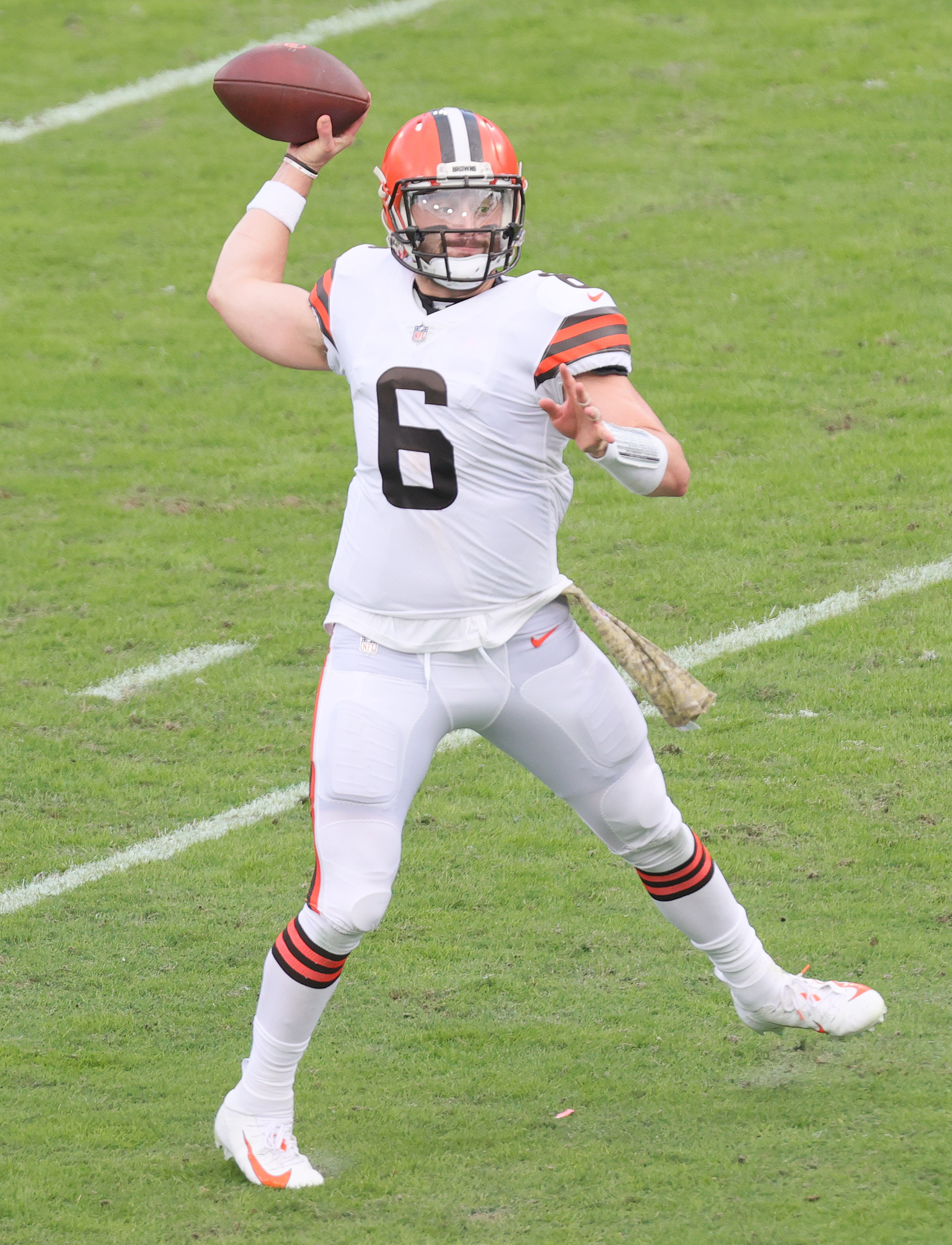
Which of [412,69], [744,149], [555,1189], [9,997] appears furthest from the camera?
[412,69]

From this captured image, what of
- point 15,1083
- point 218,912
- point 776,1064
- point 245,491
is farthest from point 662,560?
point 15,1083

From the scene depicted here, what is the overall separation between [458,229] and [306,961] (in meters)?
1.66

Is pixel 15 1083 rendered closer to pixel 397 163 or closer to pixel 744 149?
pixel 397 163

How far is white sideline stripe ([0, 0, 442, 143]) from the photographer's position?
1341cm

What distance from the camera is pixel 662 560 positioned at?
7.89 metres

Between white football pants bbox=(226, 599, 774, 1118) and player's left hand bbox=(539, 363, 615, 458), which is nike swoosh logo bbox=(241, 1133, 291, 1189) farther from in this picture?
player's left hand bbox=(539, 363, 615, 458)

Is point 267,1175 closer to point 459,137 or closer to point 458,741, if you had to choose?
point 459,137

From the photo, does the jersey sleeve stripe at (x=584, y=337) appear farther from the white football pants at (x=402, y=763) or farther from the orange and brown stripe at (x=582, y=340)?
the white football pants at (x=402, y=763)

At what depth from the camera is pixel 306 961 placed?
3832 mm

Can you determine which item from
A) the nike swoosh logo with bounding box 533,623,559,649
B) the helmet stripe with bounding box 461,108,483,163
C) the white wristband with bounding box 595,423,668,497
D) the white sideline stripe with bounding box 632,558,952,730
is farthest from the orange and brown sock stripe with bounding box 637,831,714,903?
the white sideline stripe with bounding box 632,558,952,730

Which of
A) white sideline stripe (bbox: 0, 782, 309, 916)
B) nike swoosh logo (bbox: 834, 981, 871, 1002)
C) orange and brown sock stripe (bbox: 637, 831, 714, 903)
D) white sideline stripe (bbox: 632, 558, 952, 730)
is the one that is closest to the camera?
orange and brown sock stripe (bbox: 637, 831, 714, 903)

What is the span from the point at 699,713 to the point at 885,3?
11.4 meters

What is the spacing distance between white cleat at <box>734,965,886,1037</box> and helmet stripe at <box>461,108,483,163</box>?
209 cm

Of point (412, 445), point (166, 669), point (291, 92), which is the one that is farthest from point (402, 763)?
point (166, 669)
